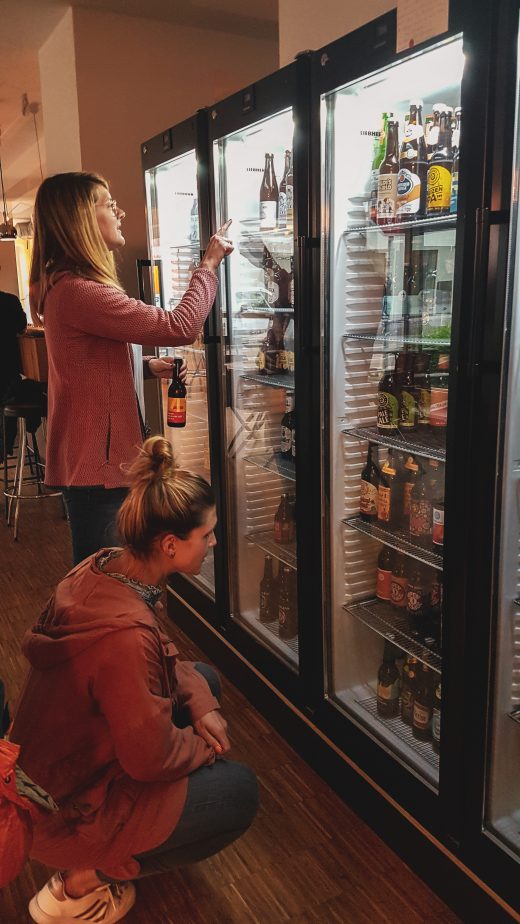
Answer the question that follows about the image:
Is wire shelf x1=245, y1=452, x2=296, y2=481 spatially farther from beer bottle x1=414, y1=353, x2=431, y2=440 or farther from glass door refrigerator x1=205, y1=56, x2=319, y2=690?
beer bottle x1=414, y1=353, x2=431, y2=440

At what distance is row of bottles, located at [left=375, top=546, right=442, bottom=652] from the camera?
83.7 inches

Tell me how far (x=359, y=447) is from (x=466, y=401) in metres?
0.83

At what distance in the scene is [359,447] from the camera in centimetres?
228

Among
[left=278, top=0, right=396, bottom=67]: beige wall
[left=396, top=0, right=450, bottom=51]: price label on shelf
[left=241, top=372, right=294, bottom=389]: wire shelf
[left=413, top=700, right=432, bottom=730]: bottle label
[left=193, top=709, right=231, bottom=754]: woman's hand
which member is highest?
[left=278, top=0, right=396, bottom=67]: beige wall

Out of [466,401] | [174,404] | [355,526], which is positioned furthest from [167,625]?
[466,401]

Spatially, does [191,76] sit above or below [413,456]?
above

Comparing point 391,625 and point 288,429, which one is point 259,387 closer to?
point 288,429

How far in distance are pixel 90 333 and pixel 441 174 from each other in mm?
1097

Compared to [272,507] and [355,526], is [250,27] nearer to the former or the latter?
[272,507]

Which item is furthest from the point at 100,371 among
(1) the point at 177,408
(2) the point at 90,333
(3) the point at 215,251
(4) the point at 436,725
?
(4) the point at 436,725

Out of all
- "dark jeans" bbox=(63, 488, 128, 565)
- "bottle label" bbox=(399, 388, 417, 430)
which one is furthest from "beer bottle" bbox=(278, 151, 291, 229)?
"dark jeans" bbox=(63, 488, 128, 565)

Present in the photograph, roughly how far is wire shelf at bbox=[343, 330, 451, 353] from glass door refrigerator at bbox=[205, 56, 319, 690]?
302 mm

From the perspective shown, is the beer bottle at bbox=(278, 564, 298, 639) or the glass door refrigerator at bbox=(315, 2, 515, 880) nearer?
the glass door refrigerator at bbox=(315, 2, 515, 880)

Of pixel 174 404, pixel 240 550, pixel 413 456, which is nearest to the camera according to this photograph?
pixel 413 456
